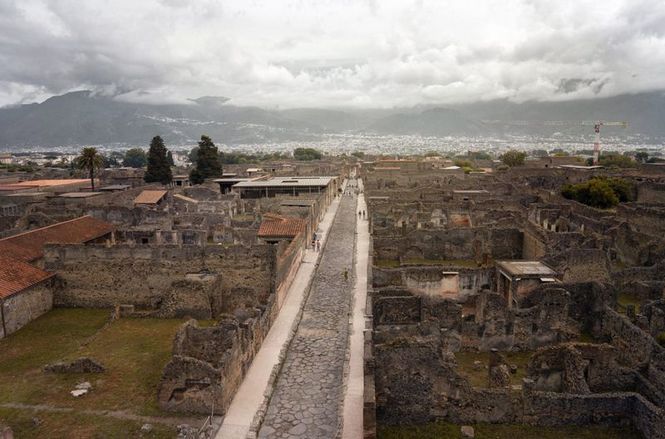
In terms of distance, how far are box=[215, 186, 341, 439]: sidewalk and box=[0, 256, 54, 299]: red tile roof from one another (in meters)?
11.7

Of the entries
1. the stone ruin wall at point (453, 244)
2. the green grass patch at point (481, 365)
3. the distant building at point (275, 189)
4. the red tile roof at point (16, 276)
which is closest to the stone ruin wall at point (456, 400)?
the green grass patch at point (481, 365)

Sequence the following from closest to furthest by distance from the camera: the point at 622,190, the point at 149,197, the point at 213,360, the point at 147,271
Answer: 1. the point at 213,360
2. the point at 147,271
3. the point at 149,197
4. the point at 622,190

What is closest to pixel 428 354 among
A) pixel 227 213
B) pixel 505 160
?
pixel 227 213

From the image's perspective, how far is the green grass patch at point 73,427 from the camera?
13477mm

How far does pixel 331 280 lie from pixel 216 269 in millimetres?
6378

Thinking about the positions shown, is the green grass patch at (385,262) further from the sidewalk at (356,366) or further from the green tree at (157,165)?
the green tree at (157,165)

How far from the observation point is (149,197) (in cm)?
5203

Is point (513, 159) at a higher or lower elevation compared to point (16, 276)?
higher

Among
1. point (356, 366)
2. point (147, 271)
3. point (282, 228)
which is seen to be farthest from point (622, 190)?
point (147, 271)

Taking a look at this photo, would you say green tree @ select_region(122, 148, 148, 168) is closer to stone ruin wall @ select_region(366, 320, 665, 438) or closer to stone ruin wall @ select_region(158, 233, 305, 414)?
stone ruin wall @ select_region(158, 233, 305, 414)

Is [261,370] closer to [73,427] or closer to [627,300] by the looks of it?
[73,427]

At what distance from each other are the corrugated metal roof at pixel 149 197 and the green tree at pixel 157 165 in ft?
61.6

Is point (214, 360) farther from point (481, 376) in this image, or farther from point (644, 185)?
point (644, 185)

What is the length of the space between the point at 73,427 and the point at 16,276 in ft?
39.8
